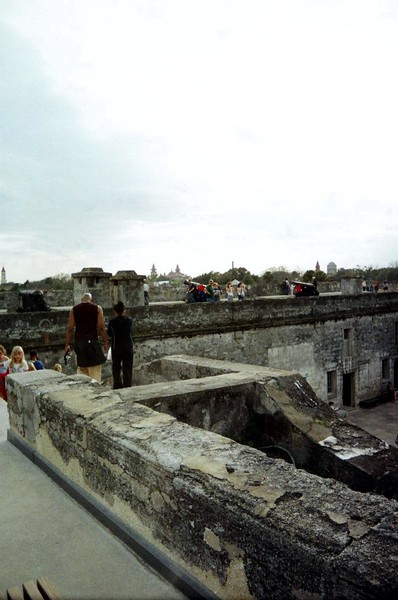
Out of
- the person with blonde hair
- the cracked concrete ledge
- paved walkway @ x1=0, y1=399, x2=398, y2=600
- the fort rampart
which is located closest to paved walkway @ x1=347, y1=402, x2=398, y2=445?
the fort rampart

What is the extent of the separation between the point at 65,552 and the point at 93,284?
400 inches

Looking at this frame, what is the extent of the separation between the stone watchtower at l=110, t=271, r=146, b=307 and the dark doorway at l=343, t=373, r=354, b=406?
1041cm

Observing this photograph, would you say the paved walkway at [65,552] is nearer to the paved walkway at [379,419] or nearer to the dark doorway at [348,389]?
the paved walkway at [379,419]

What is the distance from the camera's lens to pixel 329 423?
13.2ft

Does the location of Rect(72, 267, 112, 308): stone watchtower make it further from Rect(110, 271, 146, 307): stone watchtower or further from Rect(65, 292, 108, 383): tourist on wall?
Rect(65, 292, 108, 383): tourist on wall

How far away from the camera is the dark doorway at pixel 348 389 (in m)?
19.2

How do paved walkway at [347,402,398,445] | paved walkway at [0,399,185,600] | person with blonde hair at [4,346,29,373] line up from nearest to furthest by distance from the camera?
paved walkway at [0,399,185,600] → person with blonde hair at [4,346,29,373] → paved walkway at [347,402,398,445]

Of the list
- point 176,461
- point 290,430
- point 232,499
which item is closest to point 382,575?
point 232,499

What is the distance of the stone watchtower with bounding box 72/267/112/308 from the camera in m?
12.0

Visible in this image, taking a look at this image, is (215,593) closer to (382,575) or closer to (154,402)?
(382,575)

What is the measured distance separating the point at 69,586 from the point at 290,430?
2.36 m

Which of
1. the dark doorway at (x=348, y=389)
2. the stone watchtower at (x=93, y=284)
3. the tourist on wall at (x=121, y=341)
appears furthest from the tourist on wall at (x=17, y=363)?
the dark doorway at (x=348, y=389)

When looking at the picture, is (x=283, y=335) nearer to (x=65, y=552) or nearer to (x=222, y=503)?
(x=65, y=552)

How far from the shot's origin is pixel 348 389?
19344 mm
